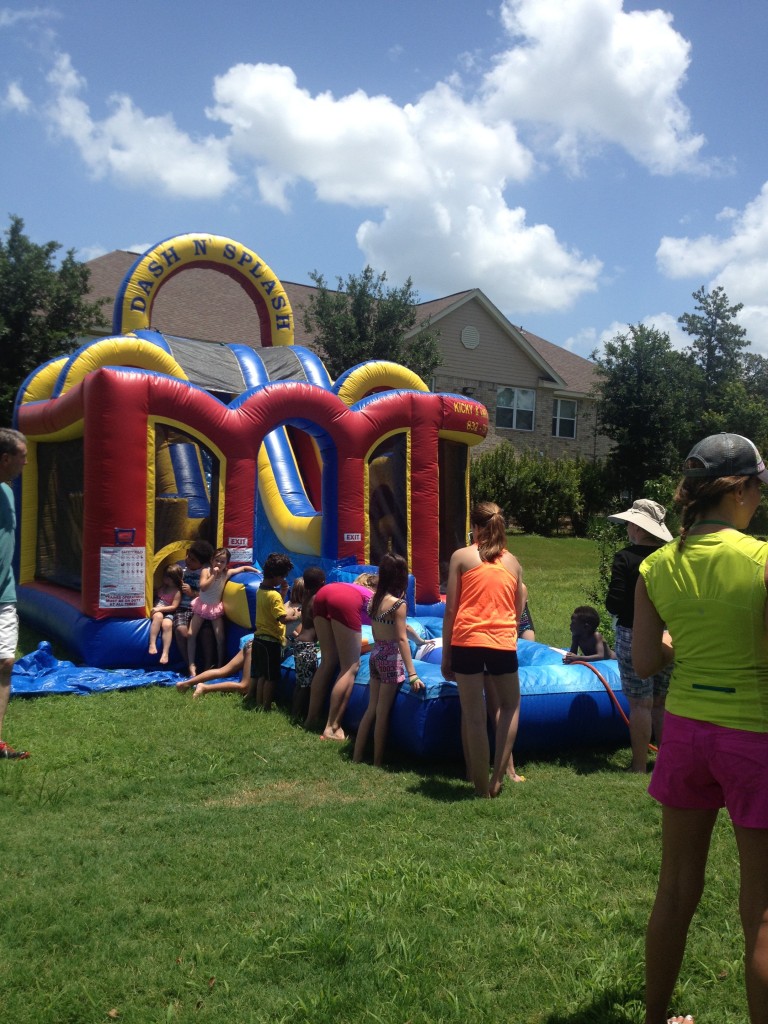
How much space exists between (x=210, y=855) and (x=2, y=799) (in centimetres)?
142

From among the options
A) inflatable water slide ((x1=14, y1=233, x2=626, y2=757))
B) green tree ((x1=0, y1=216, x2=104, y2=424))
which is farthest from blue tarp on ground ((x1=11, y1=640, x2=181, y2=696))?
green tree ((x1=0, y1=216, x2=104, y2=424))

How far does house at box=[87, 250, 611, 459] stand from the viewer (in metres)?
23.4

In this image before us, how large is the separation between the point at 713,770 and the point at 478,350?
82.9 ft

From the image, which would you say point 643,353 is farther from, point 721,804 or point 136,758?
point 721,804

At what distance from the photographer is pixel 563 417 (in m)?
29.1

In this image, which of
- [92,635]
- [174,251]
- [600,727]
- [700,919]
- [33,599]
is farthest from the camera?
[174,251]

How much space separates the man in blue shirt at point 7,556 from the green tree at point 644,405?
22911 mm

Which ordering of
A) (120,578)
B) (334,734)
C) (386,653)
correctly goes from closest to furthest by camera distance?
1. (386,653)
2. (334,734)
3. (120,578)

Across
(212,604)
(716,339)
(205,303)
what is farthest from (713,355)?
(212,604)

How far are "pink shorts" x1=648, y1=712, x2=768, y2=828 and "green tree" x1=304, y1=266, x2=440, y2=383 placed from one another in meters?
19.9

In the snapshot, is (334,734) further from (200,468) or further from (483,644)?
(200,468)

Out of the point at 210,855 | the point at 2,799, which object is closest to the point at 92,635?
the point at 2,799

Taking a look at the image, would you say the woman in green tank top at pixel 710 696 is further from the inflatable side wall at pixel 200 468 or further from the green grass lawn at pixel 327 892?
the inflatable side wall at pixel 200 468

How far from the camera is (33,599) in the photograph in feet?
32.6
